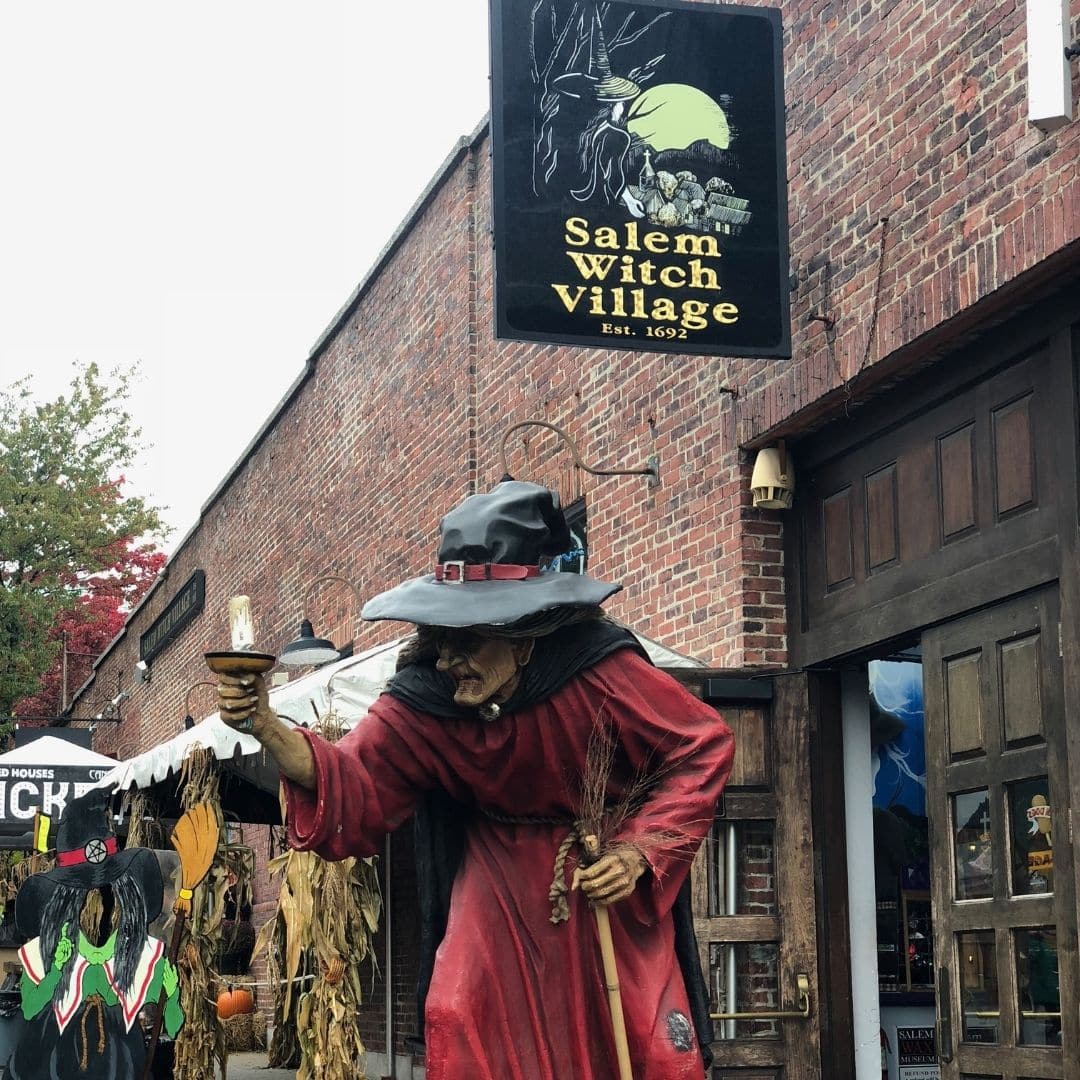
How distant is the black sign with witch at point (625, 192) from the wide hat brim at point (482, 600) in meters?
3.52

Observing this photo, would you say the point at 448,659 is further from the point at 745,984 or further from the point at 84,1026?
the point at 745,984

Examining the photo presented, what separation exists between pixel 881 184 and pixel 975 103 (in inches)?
28.6

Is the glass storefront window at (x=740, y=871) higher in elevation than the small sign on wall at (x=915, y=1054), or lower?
higher

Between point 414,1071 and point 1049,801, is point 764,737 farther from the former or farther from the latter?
point 414,1071

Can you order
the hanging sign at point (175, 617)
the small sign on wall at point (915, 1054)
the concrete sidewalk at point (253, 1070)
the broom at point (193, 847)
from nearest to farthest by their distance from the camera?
the broom at point (193, 847)
the small sign on wall at point (915, 1054)
the concrete sidewalk at point (253, 1070)
the hanging sign at point (175, 617)

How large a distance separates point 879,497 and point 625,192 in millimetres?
1819

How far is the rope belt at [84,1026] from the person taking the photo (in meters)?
8.28

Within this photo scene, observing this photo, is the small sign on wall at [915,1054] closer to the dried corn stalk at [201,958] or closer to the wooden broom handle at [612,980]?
the dried corn stalk at [201,958]

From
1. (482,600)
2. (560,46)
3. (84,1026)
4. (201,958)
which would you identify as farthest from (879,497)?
(201,958)

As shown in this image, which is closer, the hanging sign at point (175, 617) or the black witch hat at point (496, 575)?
the black witch hat at point (496, 575)

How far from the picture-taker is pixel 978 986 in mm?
7738

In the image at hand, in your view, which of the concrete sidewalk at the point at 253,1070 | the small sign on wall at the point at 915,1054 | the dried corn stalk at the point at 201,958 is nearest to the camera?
the small sign on wall at the point at 915,1054

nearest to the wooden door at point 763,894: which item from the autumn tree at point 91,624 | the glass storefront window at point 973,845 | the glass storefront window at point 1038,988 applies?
the glass storefront window at point 973,845

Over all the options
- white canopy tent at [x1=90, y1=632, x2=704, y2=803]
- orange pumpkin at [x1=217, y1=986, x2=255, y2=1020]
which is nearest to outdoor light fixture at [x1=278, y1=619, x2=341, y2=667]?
white canopy tent at [x1=90, y1=632, x2=704, y2=803]
